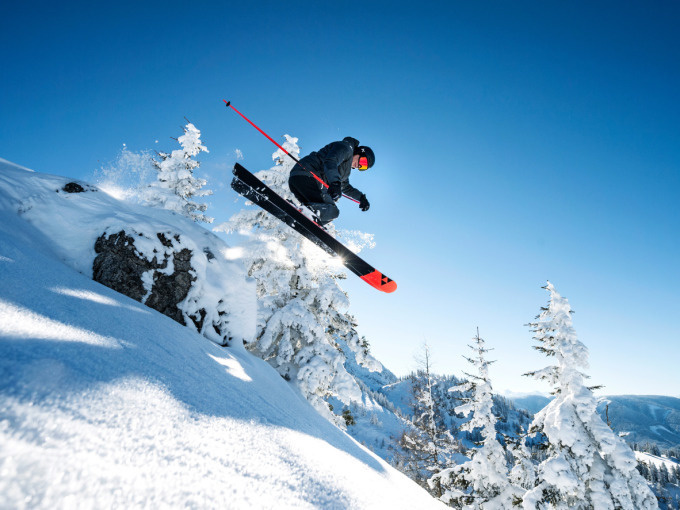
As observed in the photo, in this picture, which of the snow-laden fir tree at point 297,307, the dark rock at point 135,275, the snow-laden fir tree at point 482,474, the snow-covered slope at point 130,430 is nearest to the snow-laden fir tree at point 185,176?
the snow-laden fir tree at point 297,307

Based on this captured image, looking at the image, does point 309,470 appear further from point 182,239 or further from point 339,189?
point 182,239

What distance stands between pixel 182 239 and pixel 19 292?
16.2ft

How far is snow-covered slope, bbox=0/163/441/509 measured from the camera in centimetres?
92

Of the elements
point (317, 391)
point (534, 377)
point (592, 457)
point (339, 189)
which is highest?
point (339, 189)

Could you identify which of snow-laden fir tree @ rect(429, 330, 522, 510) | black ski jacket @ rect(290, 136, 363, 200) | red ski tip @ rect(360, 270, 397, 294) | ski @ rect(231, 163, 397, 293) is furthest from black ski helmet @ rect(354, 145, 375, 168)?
snow-laden fir tree @ rect(429, 330, 522, 510)

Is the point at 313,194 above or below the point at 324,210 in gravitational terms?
above

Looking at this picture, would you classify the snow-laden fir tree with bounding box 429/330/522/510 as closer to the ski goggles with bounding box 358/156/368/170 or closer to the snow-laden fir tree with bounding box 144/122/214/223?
the ski goggles with bounding box 358/156/368/170

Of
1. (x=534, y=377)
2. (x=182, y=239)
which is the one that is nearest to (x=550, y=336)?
(x=534, y=377)

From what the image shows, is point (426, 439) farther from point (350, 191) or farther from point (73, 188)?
point (73, 188)

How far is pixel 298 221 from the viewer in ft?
Result: 21.7

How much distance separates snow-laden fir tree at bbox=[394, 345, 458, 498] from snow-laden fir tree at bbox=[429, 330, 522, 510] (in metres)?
3.78

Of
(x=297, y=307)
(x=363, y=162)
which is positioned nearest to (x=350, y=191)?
(x=363, y=162)

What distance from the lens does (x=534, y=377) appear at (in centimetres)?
1020

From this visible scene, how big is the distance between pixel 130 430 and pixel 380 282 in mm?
6336
